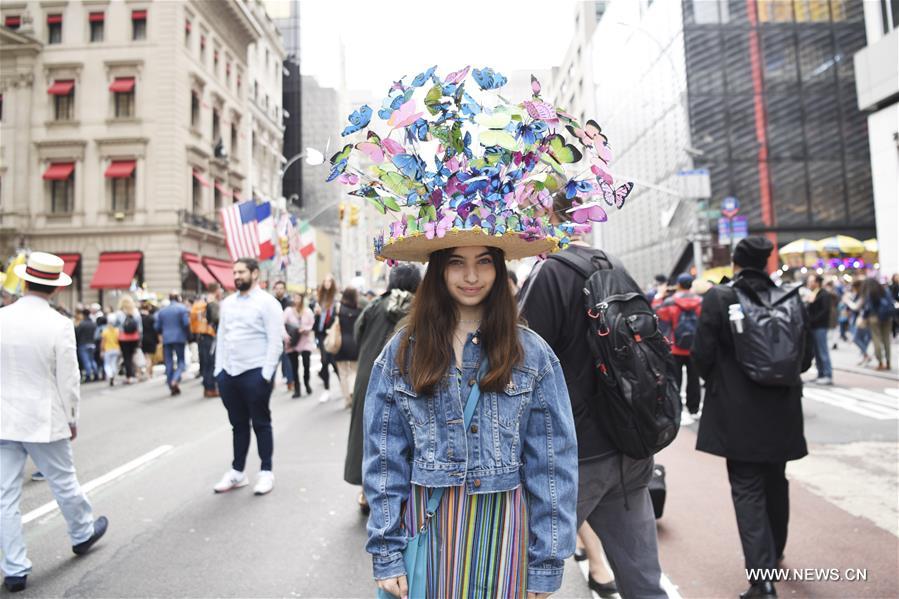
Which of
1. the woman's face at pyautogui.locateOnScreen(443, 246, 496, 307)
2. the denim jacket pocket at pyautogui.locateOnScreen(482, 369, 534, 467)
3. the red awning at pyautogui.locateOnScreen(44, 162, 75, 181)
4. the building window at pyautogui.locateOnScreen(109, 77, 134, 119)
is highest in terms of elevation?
the building window at pyautogui.locateOnScreen(109, 77, 134, 119)

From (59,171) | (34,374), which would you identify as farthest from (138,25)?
(34,374)

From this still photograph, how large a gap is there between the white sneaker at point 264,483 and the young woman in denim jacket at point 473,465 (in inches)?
155

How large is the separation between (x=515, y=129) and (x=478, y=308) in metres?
0.66

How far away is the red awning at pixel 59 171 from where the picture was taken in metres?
29.1

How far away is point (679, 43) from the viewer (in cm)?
3053

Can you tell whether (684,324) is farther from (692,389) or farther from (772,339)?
(772,339)

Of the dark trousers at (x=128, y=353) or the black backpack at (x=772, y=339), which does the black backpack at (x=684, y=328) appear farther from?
the dark trousers at (x=128, y=353)

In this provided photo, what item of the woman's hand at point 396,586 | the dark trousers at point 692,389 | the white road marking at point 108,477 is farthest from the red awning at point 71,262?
the woman's hand at point 396,586

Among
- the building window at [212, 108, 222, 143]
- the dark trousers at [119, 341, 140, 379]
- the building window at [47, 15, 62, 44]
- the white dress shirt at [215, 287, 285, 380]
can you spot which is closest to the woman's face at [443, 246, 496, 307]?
the white dress shirt at [215, 287, 285, 380]

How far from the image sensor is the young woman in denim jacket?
2025 mm

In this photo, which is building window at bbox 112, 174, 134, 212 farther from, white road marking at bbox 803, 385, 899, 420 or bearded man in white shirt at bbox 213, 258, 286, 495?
white road marking at bbox 803, 385, 899, 420

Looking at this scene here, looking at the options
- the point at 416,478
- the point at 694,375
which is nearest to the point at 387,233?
the point at 416,478

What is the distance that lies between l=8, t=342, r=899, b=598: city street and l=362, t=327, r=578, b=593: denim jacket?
1844 millimetres

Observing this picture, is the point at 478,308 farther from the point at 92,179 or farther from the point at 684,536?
the point at 92,179
